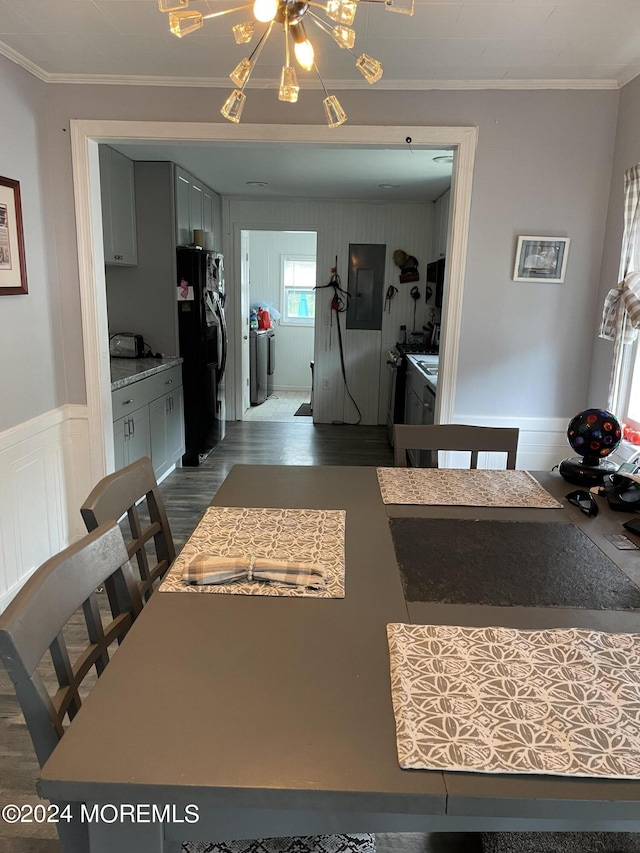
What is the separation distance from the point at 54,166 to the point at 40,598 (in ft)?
8.18

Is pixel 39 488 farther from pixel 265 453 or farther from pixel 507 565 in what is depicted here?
pixel 265 453

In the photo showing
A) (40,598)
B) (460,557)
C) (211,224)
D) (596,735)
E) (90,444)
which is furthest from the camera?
(211,224)

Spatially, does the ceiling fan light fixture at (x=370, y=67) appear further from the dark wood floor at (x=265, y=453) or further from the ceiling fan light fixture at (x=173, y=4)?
the dark wood floor at (x=265, y=453)

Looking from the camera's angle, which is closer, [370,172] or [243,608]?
[243,608]

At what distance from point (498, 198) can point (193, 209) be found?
3032 millimetres

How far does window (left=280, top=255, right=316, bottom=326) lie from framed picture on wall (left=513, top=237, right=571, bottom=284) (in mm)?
5343

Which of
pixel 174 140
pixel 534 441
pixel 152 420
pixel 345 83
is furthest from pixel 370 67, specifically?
pixel 152 420

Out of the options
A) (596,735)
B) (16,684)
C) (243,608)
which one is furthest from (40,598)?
(596,735)

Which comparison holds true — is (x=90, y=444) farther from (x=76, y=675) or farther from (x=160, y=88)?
(x=76, y=675)

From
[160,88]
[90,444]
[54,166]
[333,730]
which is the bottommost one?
[90,444]

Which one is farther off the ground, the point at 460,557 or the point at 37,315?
the point at 37,315

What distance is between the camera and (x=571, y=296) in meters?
2.77

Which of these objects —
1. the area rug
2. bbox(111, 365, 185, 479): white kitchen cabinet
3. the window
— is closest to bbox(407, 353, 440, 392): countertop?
the area rug

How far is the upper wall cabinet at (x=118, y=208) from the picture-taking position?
149 inches
